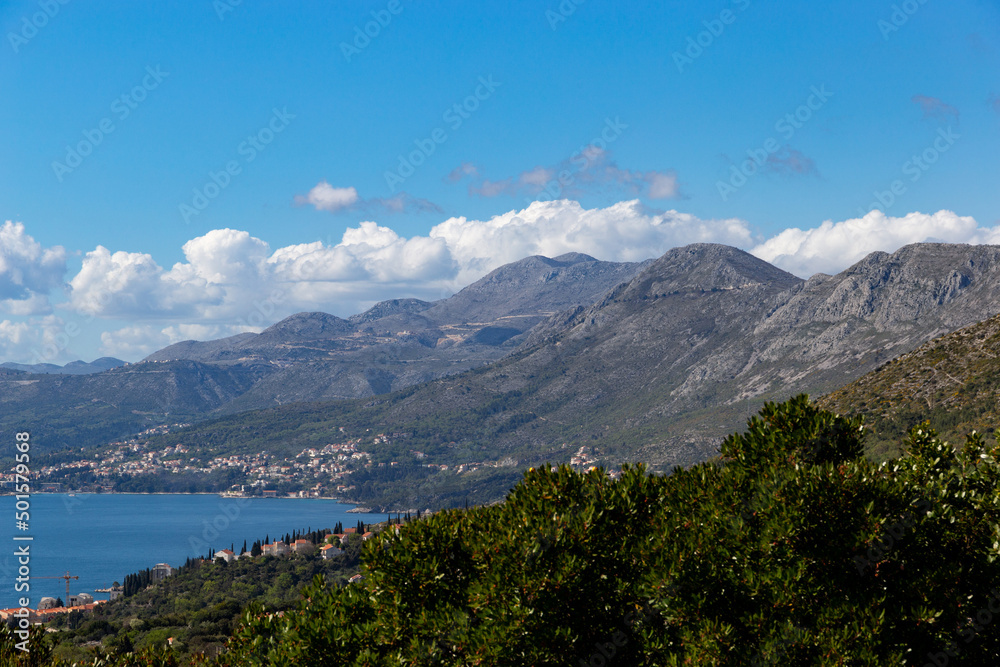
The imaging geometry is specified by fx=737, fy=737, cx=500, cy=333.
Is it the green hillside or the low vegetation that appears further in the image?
the green hillside

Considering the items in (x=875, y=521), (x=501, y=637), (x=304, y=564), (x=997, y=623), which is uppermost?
(x=875, y=521)

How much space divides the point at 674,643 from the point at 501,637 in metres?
2.63

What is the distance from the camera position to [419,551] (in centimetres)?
1221

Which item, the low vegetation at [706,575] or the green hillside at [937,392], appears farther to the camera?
the green hillside at [937,392]

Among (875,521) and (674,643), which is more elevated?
(875,521)

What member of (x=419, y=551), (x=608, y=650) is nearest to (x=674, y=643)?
(x=608, y=650)

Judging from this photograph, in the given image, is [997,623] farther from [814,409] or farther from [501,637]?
[501,637]

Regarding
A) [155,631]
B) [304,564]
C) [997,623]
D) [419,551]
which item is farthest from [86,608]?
[997,623]

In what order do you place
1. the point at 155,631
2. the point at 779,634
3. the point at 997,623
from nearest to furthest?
the point at 779,634 < the point at 997,623 < the point at 155,631

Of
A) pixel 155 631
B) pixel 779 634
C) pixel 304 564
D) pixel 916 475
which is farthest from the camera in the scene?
pixel 304 564

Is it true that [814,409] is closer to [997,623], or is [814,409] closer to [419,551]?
[997,623]

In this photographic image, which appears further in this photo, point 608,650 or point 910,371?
point 910,371

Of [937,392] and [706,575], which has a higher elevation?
[706,575]

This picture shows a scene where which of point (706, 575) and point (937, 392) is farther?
point (937, 392)
